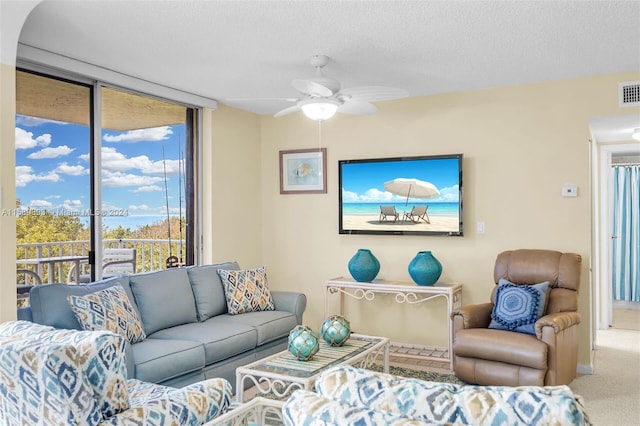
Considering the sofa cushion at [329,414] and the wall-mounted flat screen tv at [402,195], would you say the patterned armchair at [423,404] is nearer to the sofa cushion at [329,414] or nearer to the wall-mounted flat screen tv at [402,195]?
the sofa cushion at [329,414]

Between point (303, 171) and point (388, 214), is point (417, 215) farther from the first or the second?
point (303, 171)

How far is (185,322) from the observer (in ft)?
13.8

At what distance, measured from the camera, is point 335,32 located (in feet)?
11.2

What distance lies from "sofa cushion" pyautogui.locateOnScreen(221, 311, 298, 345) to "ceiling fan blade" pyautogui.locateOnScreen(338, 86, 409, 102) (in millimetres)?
1888

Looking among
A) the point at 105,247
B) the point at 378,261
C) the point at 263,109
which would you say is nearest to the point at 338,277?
the point at 378,261

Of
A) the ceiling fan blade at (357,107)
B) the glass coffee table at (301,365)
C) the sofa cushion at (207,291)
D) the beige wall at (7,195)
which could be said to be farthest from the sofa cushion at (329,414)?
the sofa cushion at (207,291)

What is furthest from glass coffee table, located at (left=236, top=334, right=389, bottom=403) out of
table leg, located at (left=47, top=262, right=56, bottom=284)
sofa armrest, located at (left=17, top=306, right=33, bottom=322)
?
table leg, located at (left=47, top=262, right=56, bottom=284)

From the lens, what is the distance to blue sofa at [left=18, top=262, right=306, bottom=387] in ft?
10.7

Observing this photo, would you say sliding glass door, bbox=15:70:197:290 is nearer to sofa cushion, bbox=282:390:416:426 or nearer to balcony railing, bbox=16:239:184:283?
balcony railing, bbox=16:239:184:283

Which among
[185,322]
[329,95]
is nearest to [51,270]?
[185,322]

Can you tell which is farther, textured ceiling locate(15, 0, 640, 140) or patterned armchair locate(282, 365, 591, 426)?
textured ceiling locate(15, 0, 640, 140)

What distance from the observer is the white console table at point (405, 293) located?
4.79m

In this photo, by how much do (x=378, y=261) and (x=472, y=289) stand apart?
0.94 m

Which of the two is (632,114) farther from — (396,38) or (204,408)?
(204,408)
